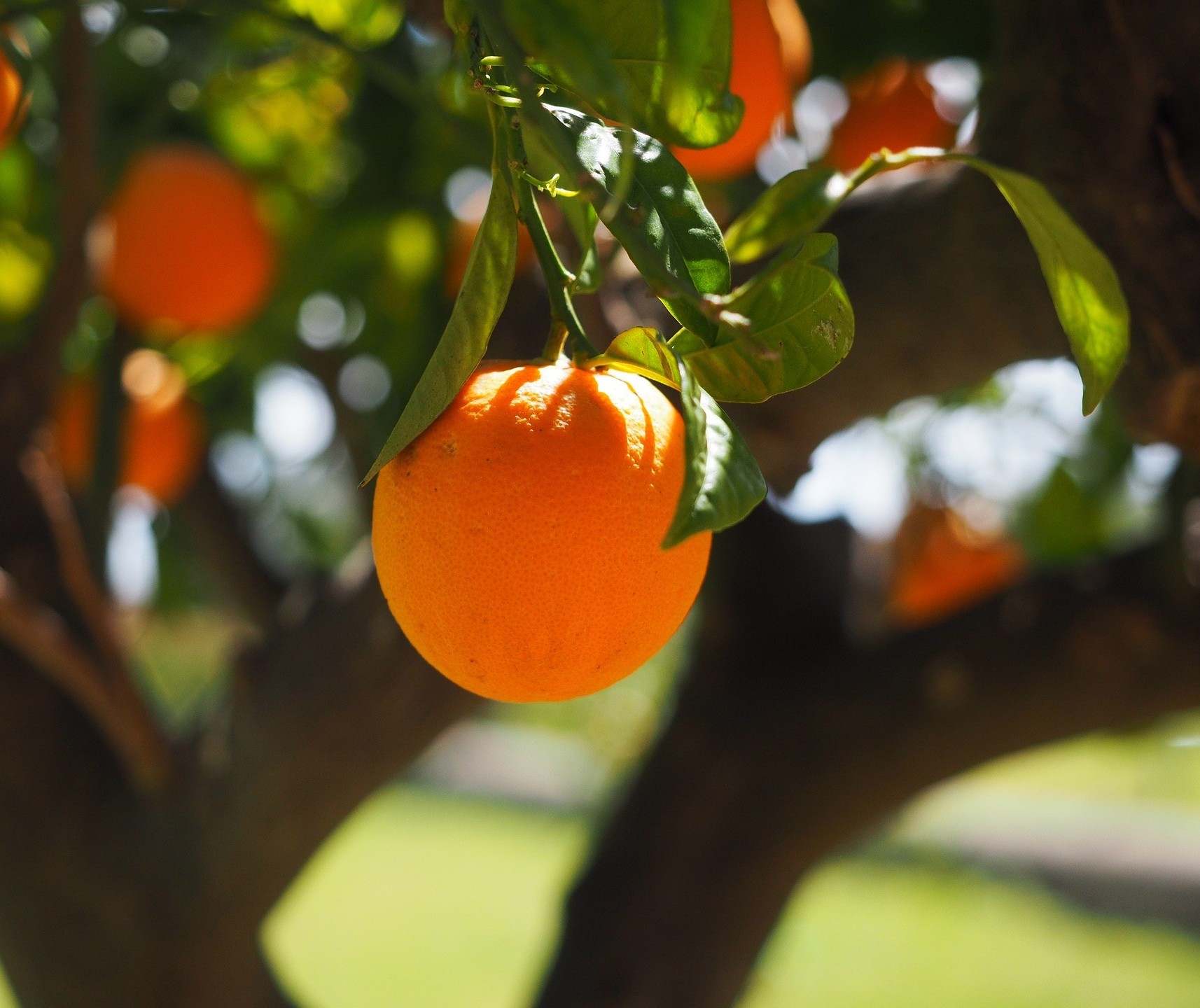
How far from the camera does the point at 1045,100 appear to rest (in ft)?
2.03

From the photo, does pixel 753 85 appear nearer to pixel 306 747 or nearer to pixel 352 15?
pixel 352 15

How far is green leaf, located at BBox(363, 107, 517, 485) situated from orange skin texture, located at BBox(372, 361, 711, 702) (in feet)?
0.06

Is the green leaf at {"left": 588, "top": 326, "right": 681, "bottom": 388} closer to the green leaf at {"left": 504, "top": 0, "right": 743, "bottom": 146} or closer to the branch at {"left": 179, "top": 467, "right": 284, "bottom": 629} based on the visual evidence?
the green leaf at {"left": 504, "top": 0, "right": 743, "bottom": 146}

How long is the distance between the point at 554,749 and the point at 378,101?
24.8ft

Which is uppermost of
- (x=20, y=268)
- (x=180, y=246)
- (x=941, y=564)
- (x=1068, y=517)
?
(x=180, y=246)

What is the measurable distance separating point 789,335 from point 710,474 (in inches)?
3.3

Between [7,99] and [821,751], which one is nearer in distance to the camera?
[7,99]

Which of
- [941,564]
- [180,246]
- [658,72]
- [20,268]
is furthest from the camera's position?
[941,564]

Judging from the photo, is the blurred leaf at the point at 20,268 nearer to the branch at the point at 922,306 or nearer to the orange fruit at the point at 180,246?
the orange fruit at the point at 180,246

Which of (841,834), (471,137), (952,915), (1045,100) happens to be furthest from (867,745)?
(952,915)

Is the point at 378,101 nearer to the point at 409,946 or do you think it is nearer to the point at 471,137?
the point at 471,137

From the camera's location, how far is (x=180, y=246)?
1.05 metres

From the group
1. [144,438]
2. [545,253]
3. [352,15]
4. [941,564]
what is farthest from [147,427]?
[941,564]

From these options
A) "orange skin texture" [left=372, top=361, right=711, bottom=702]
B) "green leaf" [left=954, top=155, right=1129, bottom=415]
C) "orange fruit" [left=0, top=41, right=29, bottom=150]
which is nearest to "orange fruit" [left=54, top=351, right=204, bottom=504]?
"orange fruit" [left=0, top=41, right=29, bottom=150]
